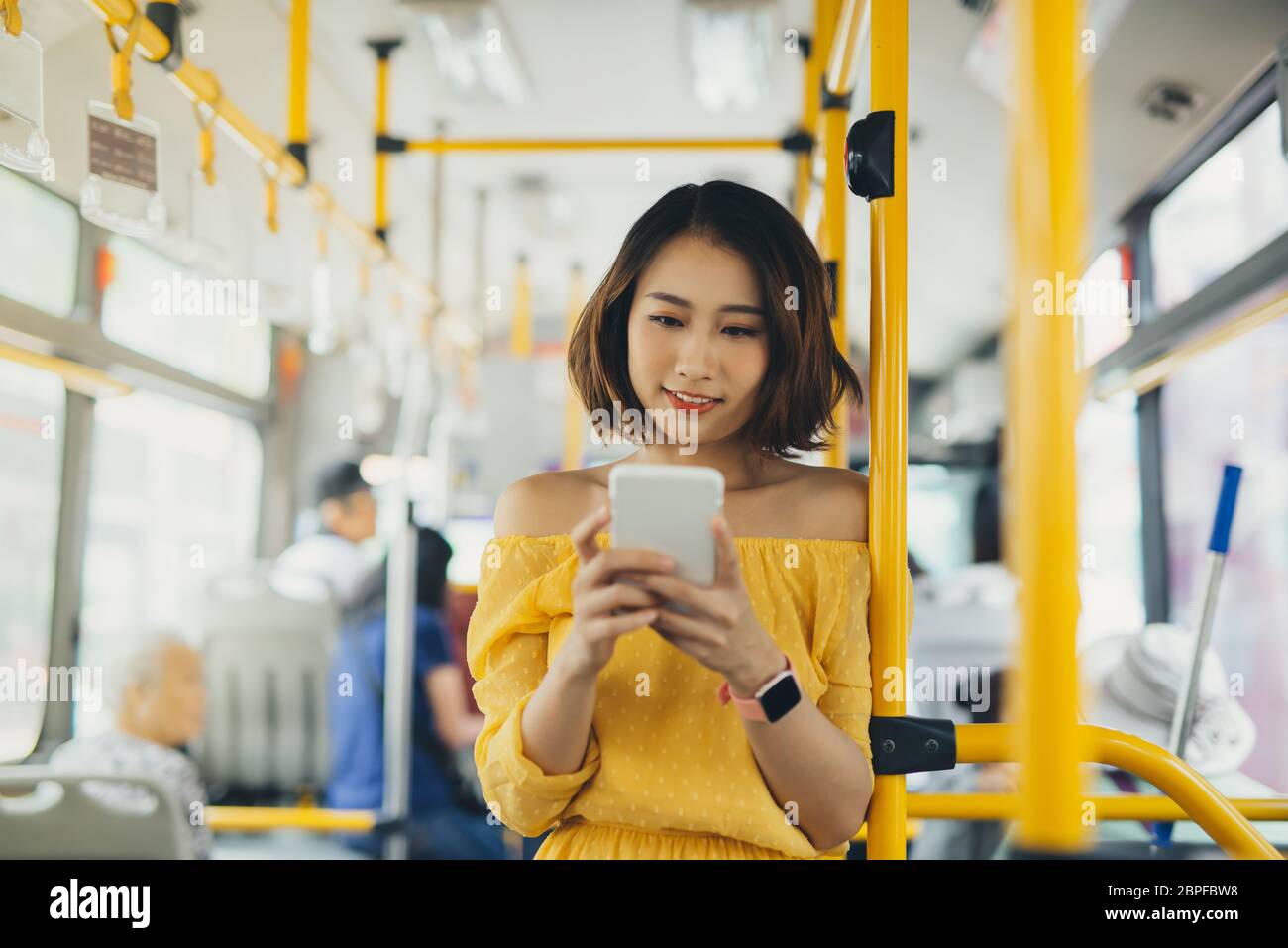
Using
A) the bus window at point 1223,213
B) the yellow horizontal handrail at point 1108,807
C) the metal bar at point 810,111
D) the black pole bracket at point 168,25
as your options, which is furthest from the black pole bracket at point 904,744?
the bus window at point 1223,213

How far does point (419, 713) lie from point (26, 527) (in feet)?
5.13

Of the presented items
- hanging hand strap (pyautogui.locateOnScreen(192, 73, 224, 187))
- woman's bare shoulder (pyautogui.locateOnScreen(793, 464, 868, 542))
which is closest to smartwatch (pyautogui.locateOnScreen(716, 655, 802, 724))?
woman's bare shoulder (pyautogui.locateOnScreen(793, 464, 868, 542))

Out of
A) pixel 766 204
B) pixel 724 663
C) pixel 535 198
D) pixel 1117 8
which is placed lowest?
pixel 724 663

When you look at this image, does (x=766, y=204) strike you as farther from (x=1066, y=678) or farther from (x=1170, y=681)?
(x=1170, y=681)

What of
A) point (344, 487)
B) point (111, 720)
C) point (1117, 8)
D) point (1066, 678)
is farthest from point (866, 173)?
point (344, 487)

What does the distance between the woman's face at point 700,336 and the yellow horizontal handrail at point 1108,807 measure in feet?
1.63

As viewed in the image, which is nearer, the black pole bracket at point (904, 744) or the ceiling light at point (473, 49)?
the black pole bracket at point (904, 744)

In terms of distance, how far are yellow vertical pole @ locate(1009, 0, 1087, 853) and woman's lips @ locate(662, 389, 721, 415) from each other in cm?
40

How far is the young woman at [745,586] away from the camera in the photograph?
3.10ft

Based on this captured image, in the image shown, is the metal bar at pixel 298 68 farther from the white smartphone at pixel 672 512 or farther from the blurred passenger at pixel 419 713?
→ the white smartphone at pixel 672 512

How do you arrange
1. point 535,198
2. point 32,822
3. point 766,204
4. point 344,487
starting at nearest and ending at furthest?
point 766,204, point 32,822, point 344,487, point 535,198

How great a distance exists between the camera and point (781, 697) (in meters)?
0.84

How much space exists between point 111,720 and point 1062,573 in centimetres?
264

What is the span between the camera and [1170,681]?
234 cm
